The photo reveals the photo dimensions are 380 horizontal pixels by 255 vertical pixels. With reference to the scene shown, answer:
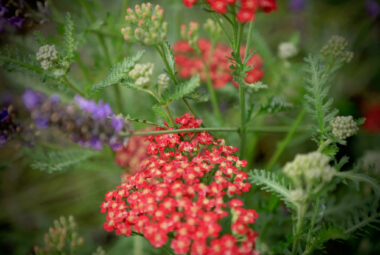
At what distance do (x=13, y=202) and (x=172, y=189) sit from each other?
2592mm

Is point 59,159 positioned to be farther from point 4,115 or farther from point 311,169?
point 311,169

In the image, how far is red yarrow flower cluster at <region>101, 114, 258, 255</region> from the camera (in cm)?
120

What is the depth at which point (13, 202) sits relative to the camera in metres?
3.23

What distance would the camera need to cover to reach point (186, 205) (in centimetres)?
126

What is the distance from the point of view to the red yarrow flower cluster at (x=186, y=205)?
47.2 inches

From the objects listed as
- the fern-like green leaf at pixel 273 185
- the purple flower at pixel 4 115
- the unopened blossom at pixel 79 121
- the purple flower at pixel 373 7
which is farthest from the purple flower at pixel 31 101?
the purple flower at pixel 373 7

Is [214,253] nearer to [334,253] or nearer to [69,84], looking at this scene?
[69,84]

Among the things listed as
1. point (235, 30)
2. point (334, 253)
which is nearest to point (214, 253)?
point (235, 30)

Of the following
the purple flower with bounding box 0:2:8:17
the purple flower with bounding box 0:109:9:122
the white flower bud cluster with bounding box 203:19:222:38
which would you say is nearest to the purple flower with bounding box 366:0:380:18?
the white flower bud cluster with bounding box 203:19:222:38

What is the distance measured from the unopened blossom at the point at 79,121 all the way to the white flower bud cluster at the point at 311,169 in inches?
26.8

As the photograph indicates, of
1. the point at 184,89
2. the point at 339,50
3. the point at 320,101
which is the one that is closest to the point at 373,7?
the point at 339,50

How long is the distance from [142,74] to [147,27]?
246mm

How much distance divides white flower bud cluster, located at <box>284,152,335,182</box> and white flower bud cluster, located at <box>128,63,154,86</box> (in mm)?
680

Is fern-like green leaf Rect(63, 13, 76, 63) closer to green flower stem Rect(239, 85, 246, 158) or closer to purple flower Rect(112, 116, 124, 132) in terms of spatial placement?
purple flower Rect(112, 116, 124, 132)
